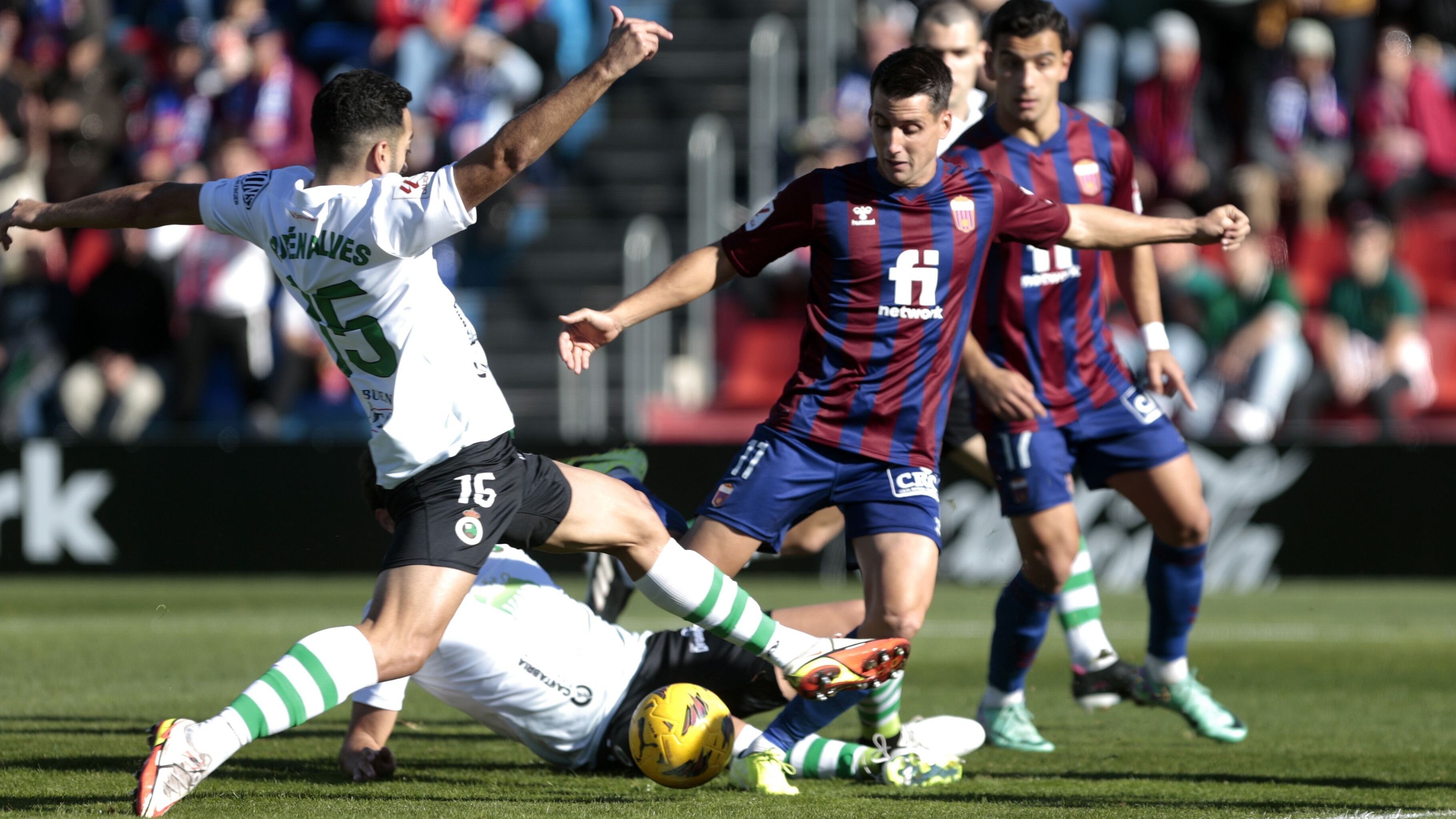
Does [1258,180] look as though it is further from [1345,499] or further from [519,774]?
[519,774]

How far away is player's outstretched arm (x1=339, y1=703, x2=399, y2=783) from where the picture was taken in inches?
215

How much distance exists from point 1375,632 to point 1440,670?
1503 millimetres

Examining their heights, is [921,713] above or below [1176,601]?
below

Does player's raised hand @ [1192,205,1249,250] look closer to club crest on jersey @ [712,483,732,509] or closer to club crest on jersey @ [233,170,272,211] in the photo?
club crest on jersey @ [712,483,732,509]

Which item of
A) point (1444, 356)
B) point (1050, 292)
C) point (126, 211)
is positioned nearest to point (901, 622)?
point (1050, 292)

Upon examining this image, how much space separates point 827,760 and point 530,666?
39.6 inches

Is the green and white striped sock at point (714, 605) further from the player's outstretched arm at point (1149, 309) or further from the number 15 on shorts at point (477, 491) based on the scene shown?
the player's outstretched arm at point (1149, 309)

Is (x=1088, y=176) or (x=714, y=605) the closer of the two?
(x=714, y=605)

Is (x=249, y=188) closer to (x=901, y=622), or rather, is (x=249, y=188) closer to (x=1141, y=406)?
(x=901, y=622)

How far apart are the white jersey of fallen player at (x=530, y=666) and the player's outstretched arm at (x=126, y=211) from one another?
1.39 metres

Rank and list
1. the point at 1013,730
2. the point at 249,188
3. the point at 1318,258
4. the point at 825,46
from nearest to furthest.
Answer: the point at 249,188
the point at 1013,730
the point at 1318,258
the point at 825,46

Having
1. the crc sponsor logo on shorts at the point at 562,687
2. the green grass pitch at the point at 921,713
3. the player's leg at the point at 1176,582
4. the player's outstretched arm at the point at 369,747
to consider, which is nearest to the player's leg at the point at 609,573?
the green grass pitch at the point at 921,713

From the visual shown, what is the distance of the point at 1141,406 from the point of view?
6539 mm

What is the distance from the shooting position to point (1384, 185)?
14.3 m
